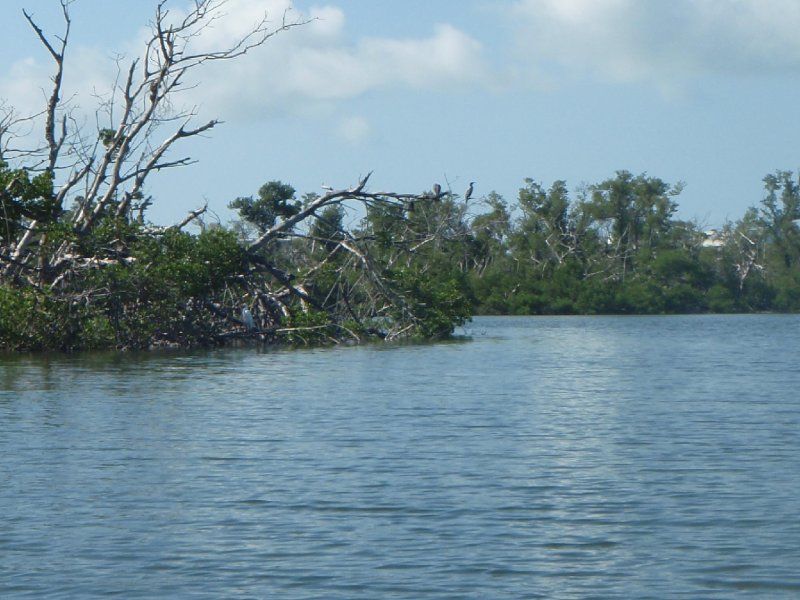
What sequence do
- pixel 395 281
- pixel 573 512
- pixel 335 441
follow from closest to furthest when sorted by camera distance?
1. pixel 573 512
2. pixel 335 441
3. pixel 395 281

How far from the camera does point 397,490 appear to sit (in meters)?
11.6

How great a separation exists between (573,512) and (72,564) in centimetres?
380

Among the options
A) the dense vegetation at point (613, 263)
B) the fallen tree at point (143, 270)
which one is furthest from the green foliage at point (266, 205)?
the dense vegetation at point (613, 263)

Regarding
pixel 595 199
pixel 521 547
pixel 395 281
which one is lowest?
pixel 521 547

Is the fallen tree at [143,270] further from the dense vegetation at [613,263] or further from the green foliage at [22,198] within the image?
the dense vegetation at [613,263]

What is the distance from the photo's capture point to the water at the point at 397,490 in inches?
336

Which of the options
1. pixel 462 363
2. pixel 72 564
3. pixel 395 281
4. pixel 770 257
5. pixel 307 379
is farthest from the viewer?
pixel 770 257

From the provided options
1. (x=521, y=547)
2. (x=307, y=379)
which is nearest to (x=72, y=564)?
(x=521, y=547)

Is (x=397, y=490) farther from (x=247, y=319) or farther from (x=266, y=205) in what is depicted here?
(x=266, y=205)

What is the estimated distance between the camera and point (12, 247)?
32750mm

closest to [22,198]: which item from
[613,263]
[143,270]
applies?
[143,270]

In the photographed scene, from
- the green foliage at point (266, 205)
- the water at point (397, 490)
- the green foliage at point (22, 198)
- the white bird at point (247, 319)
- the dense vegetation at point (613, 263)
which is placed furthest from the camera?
the dense vegetation at point (613, 263)

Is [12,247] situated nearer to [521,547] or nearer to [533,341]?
[533,341]

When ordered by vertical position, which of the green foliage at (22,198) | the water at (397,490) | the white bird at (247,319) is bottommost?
the water at (397,490)
